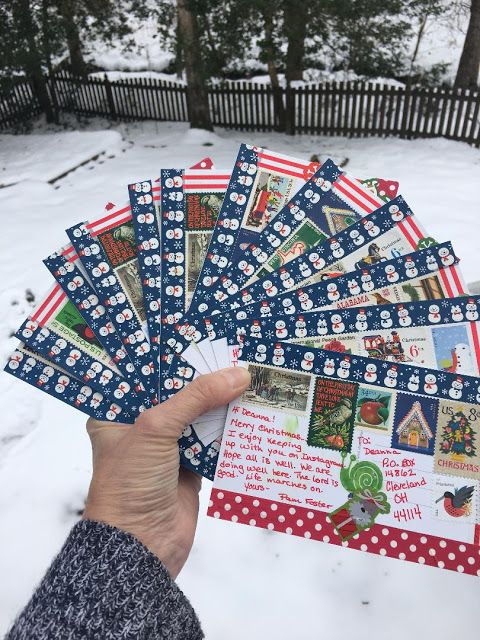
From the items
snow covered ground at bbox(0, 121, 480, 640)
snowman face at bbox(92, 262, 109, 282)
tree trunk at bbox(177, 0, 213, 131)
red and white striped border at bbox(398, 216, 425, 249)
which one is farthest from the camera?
tree trunk at bbox(177, 0, 213, 131)

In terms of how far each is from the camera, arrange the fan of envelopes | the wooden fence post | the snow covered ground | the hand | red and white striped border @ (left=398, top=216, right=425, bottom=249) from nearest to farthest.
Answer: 1. the hand
2. the fan of envelopes
3. red and white striped border @ (left=398, top=216, right=425, bottom=249)
4. the snow covered ground
5. the wooden fence post

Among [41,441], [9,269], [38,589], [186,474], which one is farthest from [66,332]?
[9,269]

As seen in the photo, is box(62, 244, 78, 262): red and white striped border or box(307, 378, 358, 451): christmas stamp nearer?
box(307, 378, 358, 451): christmas stamp

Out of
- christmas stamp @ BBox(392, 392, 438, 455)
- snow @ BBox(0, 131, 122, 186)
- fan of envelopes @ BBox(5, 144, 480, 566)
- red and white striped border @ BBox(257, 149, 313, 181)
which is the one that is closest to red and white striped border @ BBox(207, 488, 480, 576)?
fan of envelopes @ BBox(5, 144, 480, 566)

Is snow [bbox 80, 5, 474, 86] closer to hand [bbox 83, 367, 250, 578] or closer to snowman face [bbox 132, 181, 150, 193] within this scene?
snowman face [bbox 132, 181, 150, 193]

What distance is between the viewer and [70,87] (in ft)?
40.4

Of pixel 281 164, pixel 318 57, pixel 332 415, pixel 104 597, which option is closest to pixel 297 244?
pixel 281 164

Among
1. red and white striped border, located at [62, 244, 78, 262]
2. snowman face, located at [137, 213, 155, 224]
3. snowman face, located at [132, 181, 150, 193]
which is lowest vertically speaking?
red and white striped border, located at [62, 244, 78, 262]

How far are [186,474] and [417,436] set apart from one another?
108cm

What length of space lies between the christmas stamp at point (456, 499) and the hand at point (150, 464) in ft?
2.90

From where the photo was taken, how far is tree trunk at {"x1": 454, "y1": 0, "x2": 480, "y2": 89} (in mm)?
10477

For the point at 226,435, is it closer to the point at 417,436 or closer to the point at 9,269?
the point at 417,436

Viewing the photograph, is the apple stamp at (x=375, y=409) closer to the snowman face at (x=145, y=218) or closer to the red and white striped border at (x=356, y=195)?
the red and white striped border at (x=356, y=195)

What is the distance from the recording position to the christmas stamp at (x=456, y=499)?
76.9 inches
